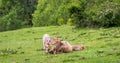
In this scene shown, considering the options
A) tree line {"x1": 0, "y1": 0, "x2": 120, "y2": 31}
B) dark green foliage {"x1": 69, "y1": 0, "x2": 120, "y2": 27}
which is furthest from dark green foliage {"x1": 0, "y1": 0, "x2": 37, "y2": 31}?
dark green foliage {"x1": 69, "y1": 0, "x2": 120, "y2": 27}

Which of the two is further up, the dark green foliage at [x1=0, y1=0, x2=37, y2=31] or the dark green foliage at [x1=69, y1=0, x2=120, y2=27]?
the dark green foliage at [x1=69, y1=0, x2=120, y2=27]

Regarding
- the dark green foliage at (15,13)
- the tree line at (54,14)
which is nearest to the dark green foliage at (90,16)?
the tree line at (54,14)

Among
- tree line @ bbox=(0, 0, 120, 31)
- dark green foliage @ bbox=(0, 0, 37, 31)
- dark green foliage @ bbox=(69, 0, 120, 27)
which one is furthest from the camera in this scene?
dark green foliage @ bbox=(0, 0, 37, 31)

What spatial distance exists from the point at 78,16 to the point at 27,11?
34.9 meters

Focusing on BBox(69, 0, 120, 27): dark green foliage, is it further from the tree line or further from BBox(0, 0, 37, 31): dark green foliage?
BBox(0, 0, 37, 31): dark green foliage

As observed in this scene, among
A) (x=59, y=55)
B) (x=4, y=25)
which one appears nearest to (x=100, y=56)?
(x=59, y=55)

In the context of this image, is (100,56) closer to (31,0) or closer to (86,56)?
(86,56)

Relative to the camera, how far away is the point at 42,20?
57969 millimetres

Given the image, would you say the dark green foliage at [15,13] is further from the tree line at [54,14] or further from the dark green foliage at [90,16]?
the dark green foliage at [90,16]

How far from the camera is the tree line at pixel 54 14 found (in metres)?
31.6

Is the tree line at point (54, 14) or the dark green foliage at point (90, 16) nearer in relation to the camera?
the dark green foliage at point (90, 16)

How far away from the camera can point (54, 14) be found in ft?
185

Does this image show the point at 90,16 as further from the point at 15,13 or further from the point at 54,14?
the point at 15,13

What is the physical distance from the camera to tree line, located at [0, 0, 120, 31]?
104ft
